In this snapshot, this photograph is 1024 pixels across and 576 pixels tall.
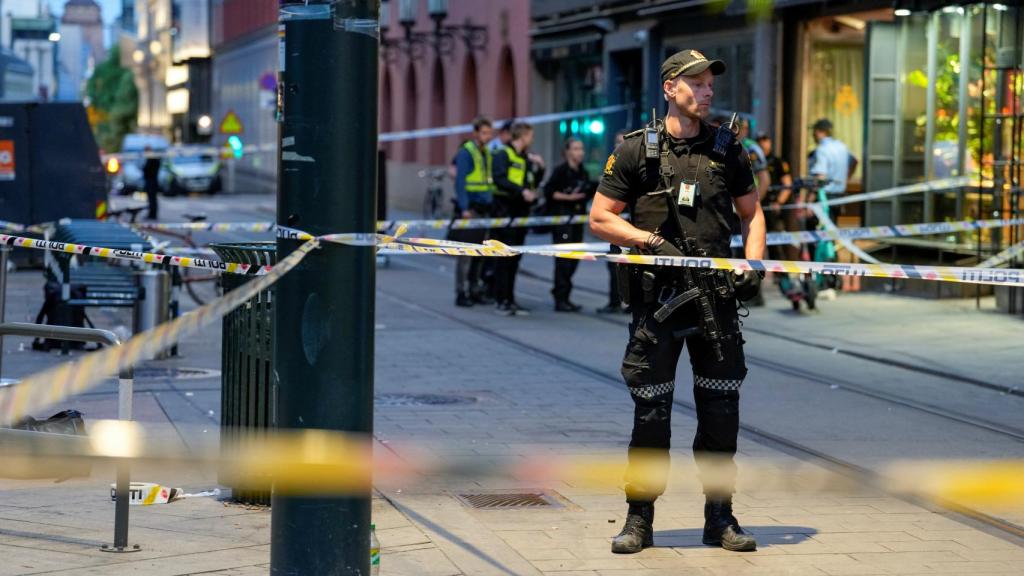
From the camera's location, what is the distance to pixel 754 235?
21.5 ft

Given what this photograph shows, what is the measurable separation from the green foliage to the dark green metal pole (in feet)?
338

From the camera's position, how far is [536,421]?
952cm

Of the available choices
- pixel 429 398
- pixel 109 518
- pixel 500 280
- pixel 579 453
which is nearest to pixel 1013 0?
pixel 500 280

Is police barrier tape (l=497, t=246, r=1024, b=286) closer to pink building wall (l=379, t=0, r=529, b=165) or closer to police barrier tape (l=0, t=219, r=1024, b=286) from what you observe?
police barrier tape (l=0, t=219, r=1024, b=286)

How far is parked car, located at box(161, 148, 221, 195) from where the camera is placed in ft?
168

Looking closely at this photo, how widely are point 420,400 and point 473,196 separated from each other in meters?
6.67

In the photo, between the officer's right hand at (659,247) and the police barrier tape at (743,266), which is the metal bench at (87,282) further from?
the officer's right hand at (659,247)

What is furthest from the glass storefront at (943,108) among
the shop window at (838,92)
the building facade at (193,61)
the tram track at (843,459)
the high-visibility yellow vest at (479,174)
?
the building facade at (193,61)

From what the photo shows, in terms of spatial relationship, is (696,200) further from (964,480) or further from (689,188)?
(964,480)

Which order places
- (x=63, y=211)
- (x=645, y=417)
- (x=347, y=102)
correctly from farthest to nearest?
(x=63, y=211)
(x=645, y=417)
(x=347, y=102)

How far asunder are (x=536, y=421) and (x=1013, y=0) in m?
8.89

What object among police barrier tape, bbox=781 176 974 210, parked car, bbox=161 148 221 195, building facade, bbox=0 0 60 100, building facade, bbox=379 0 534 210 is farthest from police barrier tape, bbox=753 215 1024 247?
building facade, bbox=0 0 60 100

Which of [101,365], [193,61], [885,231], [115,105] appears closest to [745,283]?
[101,365]

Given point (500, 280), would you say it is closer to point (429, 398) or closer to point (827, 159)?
point (827, 159)
